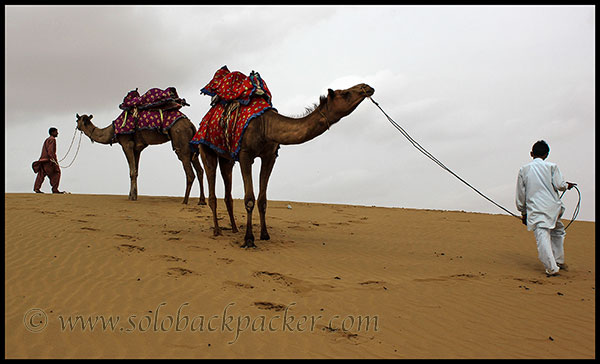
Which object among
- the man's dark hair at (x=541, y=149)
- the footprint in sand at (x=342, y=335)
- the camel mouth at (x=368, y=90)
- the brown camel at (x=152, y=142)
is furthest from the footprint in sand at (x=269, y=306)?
the brown camel at (x=152, y=142)

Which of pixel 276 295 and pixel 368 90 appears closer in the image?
pixel 276 295

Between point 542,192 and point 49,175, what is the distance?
15711 millimetres

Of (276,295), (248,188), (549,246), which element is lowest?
(276,295)

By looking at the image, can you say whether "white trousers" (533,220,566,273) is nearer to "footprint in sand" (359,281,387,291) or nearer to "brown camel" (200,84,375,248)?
"footprint in sand" (359,281,387,291)

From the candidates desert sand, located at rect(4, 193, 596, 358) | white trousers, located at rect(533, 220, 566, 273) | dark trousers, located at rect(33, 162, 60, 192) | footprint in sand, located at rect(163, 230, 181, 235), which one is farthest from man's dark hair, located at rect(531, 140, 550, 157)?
dark trousers, located at rect(33, 162, 60, 192)

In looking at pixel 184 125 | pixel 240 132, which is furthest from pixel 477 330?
pixel 184 125

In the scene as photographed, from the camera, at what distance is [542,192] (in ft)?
24.0

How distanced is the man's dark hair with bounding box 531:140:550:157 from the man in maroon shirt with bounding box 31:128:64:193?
49.6 ft

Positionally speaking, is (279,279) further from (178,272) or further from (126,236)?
(126,236)

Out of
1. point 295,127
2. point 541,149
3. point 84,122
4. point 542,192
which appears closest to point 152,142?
point 84,122

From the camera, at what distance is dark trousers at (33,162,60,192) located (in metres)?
15.9

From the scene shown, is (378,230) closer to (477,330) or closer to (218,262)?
(218,262)

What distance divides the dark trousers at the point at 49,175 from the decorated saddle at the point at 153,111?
4161mm

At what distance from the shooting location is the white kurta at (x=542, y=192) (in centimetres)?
721
